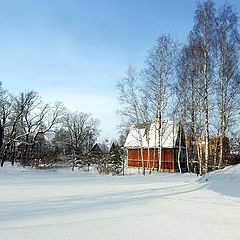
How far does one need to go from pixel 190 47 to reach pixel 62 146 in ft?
182

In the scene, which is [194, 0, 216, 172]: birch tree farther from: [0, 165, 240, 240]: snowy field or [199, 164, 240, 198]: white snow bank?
[0, 165, 240, 240]: snowy field

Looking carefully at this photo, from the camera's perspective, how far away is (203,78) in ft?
71.7

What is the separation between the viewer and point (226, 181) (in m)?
13.7

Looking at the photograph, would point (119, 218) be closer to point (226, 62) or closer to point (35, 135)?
point (226, 62)

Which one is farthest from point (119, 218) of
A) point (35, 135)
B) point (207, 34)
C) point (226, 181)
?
point (35, 135)

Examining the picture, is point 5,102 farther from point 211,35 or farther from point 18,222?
point 18,222

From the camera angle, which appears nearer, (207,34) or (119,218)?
(119,218)

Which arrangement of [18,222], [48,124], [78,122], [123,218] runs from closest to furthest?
[18,222] < [123,218] < [48,124] < [78,122]

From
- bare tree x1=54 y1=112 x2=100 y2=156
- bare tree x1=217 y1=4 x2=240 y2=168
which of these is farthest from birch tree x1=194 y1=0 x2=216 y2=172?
bare tree x1=54 y1=112 x2=100 y2=156

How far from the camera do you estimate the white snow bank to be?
1166 cm

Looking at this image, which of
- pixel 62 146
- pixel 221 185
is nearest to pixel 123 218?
pixel 221 185

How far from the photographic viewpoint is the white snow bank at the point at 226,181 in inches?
459

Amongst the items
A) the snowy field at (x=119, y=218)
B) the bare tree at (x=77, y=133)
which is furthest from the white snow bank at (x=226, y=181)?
the bare tree at (x=77, y=133)

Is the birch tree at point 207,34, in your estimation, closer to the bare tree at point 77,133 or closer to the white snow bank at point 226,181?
the white snow bank at point 226,181
